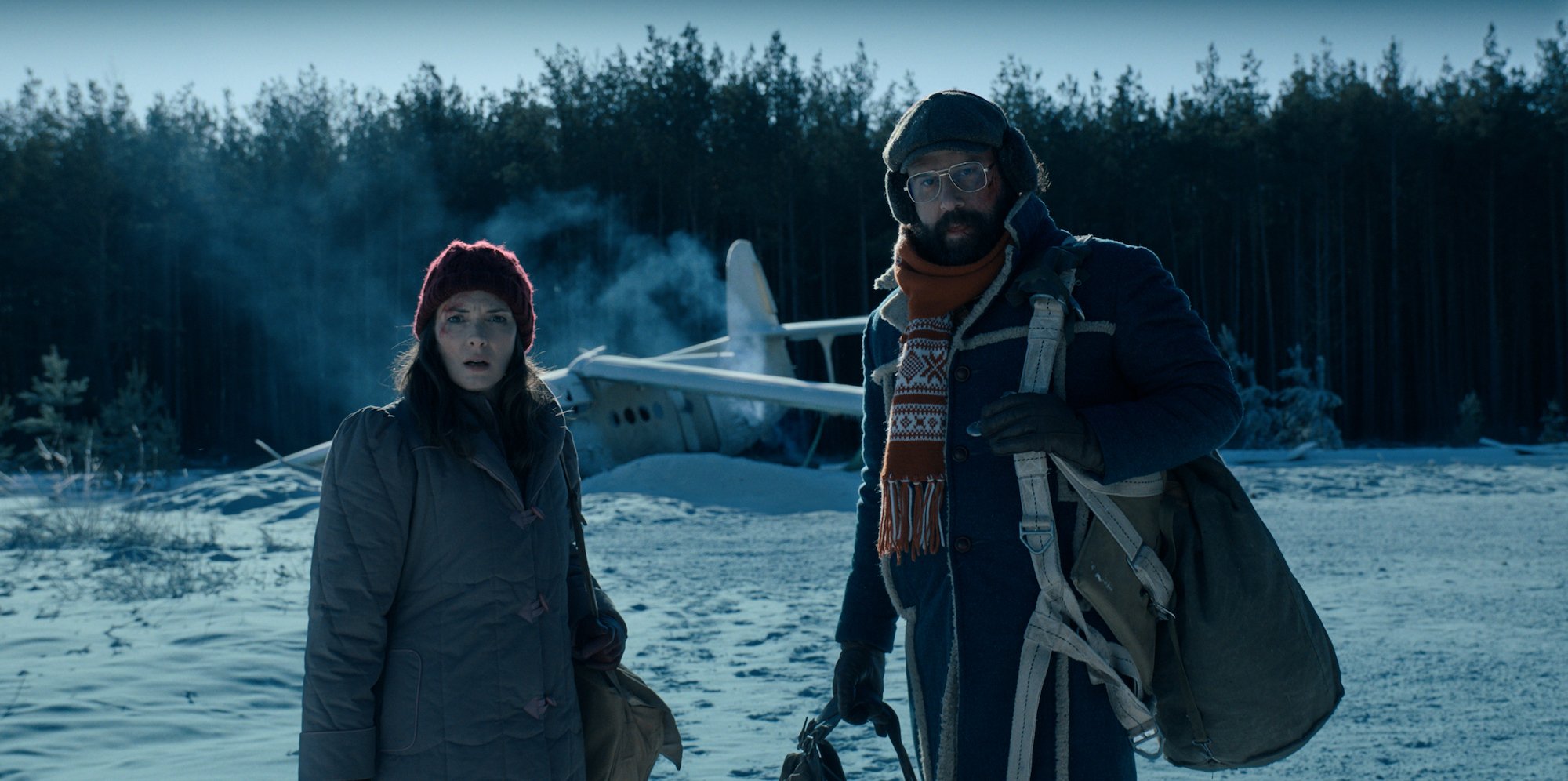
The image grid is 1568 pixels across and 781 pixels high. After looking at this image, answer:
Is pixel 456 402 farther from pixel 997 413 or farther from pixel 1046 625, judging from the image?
pixel 1046 625

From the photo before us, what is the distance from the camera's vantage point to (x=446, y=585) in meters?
2.07

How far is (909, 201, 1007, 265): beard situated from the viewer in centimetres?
215

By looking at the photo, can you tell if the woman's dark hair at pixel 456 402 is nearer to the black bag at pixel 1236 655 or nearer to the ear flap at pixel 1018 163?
the ear flap at pixel 1018 163

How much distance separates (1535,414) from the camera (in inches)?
1038

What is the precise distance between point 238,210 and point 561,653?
29488mm

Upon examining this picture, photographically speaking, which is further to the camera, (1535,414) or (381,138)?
(381,138)

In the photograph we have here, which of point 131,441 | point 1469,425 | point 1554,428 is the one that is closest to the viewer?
point 131,441

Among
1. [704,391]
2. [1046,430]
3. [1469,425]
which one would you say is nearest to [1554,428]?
[1469,425]

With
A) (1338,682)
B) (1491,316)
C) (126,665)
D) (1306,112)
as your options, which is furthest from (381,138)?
(1338,682)

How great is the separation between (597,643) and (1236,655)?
126 cm

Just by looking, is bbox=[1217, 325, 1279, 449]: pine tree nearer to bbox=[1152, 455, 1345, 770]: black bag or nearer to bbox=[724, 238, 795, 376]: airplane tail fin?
bbox=[724, 238, 795, 376]: airplane tail fin

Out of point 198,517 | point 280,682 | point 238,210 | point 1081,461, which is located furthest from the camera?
point 238,210

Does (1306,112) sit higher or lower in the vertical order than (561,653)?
higher

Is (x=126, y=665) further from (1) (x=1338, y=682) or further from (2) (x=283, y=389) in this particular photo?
(2) (x=283, y=389)
